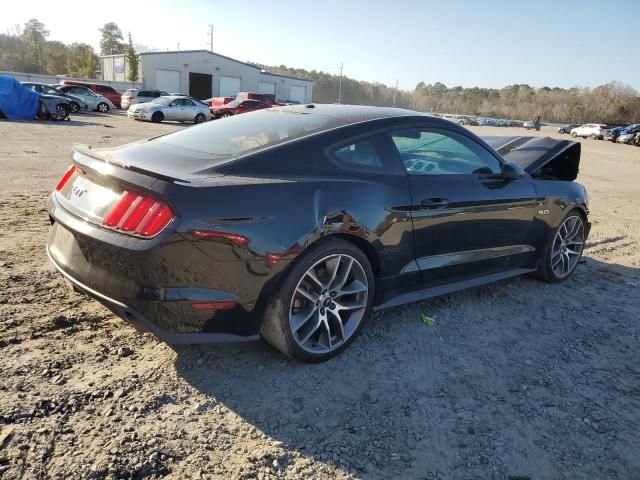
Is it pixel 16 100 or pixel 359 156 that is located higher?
pixel 359 156

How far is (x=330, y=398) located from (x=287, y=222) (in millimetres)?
1019

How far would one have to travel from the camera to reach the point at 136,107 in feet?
82.2

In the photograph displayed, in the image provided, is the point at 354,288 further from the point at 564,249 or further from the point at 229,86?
the point at 229,86

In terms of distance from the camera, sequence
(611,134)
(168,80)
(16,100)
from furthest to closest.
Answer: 1. (168,80)
2. (611,134)
3. (16,100)

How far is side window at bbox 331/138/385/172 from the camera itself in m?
3.18

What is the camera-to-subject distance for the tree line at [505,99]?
9406 cm

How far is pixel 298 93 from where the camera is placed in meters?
58.9

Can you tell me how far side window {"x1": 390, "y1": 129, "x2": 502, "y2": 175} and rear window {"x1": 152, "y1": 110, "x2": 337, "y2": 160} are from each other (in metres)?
0.58

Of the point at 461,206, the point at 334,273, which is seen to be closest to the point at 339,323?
the point at 334,273

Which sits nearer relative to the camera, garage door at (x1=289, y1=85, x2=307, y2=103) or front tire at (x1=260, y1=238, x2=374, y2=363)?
front tire at (x1=260, y1=238, x2=374, y2=363)

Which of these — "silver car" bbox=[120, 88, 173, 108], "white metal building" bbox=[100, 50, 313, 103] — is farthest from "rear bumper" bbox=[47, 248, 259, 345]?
"white metal building" bbox=[100, 50, 313, 103]

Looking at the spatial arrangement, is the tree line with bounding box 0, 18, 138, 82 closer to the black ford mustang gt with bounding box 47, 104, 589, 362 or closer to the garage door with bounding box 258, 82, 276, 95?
the garage door with bounding box 258, 82, 276, 95

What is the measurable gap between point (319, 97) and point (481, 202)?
12077 centimetres

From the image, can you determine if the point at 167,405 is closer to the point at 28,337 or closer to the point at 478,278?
the point at 28,337
